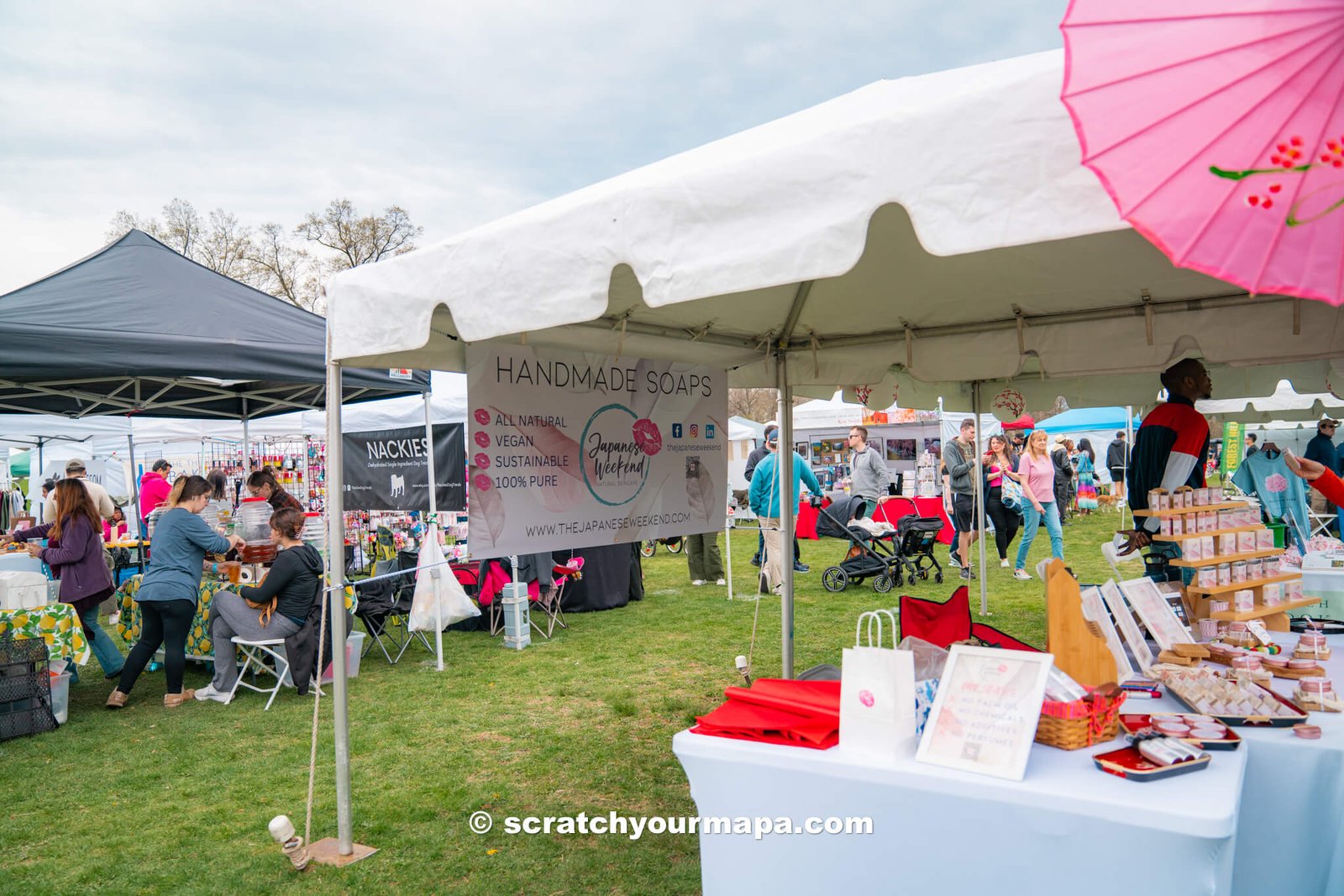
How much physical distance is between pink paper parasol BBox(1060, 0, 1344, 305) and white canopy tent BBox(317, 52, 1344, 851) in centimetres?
17

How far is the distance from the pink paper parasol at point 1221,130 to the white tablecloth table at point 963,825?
97cm

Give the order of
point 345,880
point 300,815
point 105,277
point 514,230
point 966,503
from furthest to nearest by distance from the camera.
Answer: point 966,503
point 105,277
point 300,815
point 345,880
point 514,230

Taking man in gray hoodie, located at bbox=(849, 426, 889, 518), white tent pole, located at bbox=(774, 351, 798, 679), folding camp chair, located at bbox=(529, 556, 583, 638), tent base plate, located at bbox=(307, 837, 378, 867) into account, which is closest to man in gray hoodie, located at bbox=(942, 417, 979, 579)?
man in gray hoodie, located at bbox=(849, 426, 889, 518)

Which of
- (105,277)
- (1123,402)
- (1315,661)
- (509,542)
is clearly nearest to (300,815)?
(509,542)

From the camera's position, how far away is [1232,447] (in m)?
14.9

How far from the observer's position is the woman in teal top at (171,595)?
218 inches

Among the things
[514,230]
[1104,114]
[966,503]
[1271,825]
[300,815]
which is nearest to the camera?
[1104,114]

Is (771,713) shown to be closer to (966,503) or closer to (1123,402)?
(1123,402)

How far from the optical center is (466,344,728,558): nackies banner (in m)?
3.19

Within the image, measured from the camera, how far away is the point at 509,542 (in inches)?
130

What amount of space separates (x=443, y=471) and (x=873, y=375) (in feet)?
22.1

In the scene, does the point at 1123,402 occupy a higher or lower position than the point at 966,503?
higher

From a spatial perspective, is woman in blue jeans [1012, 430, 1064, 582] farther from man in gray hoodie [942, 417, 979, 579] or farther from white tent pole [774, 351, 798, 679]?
white tent pole [774, 351, 798, 679]

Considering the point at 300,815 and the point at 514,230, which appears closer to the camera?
the point at 514,230
